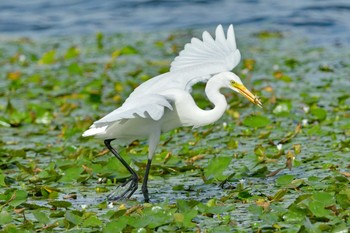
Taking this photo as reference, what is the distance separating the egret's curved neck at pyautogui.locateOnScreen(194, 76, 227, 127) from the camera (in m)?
5.29

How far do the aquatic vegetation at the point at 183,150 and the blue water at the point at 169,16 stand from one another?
1581 millimetres

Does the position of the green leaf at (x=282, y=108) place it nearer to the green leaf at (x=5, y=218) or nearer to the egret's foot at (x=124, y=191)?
the egret's foot at (x=124, y=191)

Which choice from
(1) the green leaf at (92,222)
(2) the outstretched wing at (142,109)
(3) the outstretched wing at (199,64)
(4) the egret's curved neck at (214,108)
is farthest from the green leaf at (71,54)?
(1) the green leaf at (92,222)

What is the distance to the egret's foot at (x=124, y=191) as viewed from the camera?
5335 millimetres

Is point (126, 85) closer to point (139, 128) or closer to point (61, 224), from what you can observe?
point (139, 128)

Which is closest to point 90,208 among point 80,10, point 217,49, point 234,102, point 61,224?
point 61,224

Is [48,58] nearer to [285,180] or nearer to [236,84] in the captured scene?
[236,84]

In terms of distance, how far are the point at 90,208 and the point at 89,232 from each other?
2.09ft

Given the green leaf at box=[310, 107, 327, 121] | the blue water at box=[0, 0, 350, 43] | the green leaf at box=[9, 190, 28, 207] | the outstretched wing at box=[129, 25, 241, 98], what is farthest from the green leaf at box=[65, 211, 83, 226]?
the blue water at box=[0, 0, 350, 43]

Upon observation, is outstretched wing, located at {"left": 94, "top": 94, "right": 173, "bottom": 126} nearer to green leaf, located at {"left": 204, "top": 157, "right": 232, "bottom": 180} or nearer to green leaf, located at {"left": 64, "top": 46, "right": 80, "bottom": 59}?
green leaf, located at {"left": 204, "top": 157, "right": 232, "bottom": 180}

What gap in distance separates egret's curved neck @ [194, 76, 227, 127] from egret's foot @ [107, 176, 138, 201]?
21.6 inches

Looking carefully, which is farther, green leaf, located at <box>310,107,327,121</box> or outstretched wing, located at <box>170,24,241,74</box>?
green leaf, located at <box>310,107,327,121</box>

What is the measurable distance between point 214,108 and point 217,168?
1.51 feet

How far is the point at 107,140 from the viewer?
5602mm
